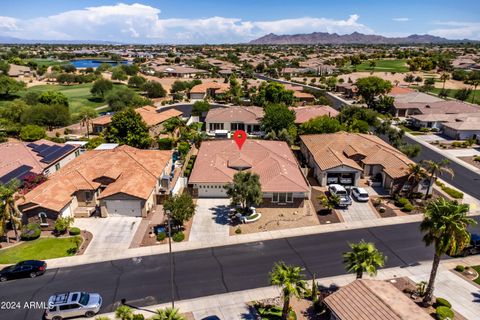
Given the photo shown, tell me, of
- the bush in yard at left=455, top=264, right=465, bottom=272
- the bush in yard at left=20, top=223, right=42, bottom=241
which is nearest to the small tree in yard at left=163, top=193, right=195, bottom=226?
the bush in yard at left=20, top=223, right=42, bottom=241

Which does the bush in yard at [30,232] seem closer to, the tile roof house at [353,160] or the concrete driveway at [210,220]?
the concrete driveway at [210,220]

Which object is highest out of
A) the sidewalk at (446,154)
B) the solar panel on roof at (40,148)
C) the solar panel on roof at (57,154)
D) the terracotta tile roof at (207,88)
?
the terracotta tile roof at (207,88)

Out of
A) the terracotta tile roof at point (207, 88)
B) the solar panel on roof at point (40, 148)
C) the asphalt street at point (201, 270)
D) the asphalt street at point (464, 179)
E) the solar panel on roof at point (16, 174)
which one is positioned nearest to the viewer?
the asphalt street at point (201, 270)

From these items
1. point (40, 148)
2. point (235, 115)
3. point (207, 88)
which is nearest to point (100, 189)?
point (40, 148)

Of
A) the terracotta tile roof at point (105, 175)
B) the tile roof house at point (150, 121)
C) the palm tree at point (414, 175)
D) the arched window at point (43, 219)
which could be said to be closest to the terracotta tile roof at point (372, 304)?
the palm tree at point (414, 175)

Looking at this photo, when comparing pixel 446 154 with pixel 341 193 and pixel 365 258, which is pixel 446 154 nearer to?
pixel 341 193

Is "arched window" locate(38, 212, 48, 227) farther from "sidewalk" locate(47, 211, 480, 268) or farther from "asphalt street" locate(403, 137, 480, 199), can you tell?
"asphalt street" locate(403, 137, 480, 199)

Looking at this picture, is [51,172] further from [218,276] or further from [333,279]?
[333,279]
